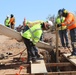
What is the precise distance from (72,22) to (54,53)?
1.43 metres

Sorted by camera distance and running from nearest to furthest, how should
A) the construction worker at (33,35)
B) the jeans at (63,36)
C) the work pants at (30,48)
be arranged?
the construction worker at (33,35) < the work pants at (30,48) < the jeans at (63,36)

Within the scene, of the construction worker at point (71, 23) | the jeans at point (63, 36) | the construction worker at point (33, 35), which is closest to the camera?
the construction worker at point (33, 35)

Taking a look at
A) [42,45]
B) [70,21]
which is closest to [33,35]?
[42,45]

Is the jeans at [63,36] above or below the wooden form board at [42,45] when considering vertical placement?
above

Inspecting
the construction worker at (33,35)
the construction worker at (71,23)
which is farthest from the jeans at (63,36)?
the construction worker at (33,35)

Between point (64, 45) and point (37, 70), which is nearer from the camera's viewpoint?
point (37, 70)

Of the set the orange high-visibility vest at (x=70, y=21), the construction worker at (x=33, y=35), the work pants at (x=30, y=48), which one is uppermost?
the orange high-visibility vest at (x=70, y=21)

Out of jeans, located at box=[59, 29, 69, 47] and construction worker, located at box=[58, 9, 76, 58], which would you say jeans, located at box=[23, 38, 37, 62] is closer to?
construction worker, located at box=[58, 9, 76, 58]

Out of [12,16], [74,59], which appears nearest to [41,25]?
[74,59]

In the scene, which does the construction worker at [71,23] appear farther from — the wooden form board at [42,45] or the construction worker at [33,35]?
the construction worker at [33,35]

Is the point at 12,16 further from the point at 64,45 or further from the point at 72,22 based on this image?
the point at 72,22

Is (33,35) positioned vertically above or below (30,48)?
above

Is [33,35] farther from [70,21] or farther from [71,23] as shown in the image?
[71,23]

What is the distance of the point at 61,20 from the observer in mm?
12148
